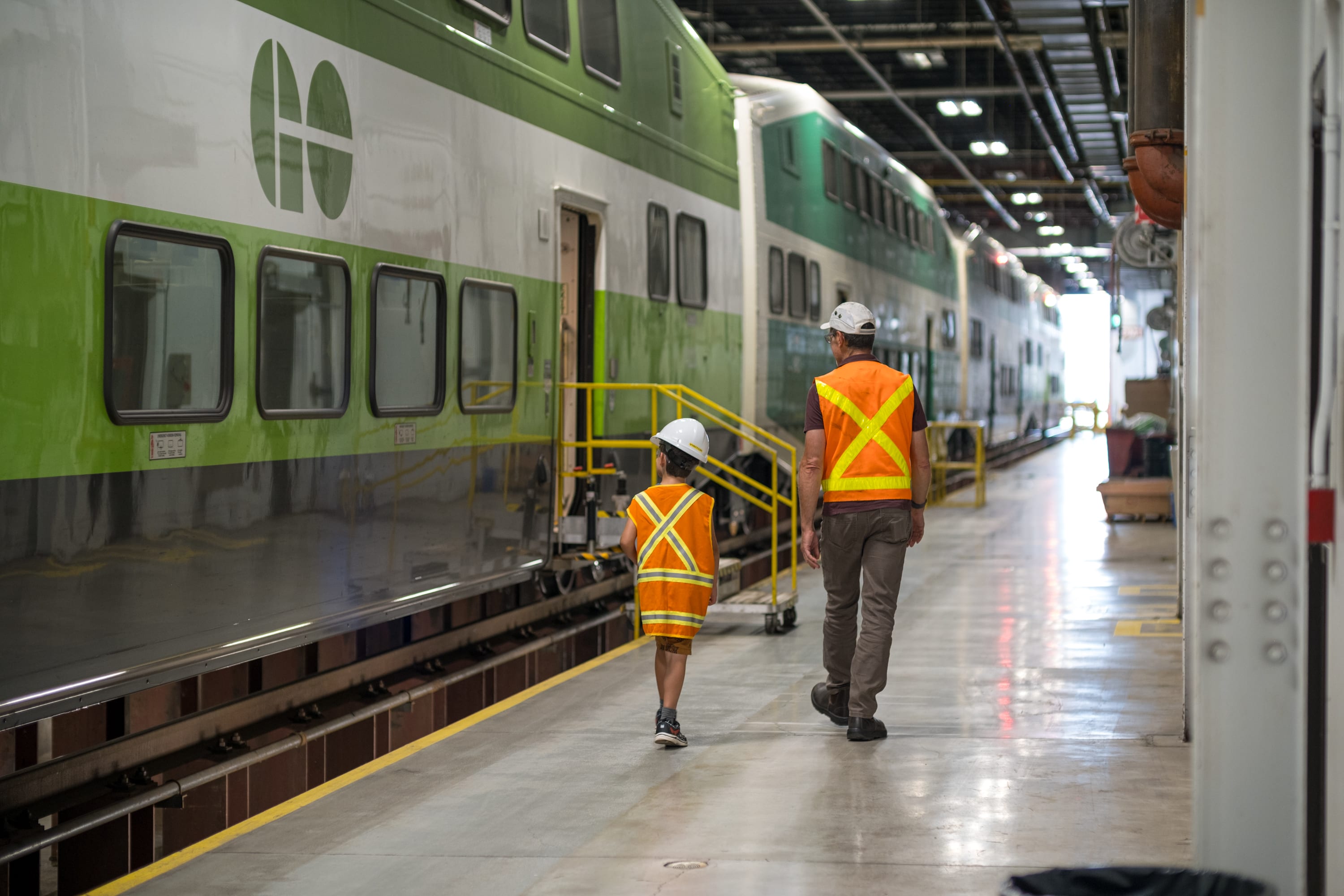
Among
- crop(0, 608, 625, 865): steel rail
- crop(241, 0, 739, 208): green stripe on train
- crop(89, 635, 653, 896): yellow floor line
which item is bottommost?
crop(0, 608, 625, 865): steel rail

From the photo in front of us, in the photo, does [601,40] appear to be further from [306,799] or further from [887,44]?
[887,44]

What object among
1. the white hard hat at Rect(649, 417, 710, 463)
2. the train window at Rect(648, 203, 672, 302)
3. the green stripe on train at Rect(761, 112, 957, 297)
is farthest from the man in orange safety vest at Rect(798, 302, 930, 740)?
the green stripe on train at Rect(761, 112, 957, 297)

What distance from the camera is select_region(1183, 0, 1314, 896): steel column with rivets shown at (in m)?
3.48

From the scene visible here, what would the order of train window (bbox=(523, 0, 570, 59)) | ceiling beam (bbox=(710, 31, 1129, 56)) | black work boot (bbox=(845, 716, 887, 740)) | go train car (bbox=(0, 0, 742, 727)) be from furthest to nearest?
ceiling beam (bbox=(710, 31, 1129, 56))
train window (bbox=(523, 0, 570, 59))
black work boot (bbox=(845, 716, 887, 740))
go train car (bbox=(0, 0, 742, 727))

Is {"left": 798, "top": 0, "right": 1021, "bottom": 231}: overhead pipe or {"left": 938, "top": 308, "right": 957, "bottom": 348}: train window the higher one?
{"left": 798, "top": 0, "right": 1021, "bottom": 231}: overhead pipe

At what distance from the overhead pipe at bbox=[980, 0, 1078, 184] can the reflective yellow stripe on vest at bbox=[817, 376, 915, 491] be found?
1785 cm

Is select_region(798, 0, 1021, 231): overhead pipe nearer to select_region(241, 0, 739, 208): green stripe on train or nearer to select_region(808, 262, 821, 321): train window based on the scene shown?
select_region(808, 262, 821, 321): train window

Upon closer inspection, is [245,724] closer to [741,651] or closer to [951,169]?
[741,651]

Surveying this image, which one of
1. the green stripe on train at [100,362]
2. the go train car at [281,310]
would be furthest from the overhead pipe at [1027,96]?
the green stripe on train at [100,362]

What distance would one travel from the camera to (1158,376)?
27312 millimetres

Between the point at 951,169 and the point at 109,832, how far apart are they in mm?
36986

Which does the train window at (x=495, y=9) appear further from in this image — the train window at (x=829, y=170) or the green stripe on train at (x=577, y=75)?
the train window at (x=829, y=170)

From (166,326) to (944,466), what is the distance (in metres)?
15.7

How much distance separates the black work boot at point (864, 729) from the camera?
6.50m
